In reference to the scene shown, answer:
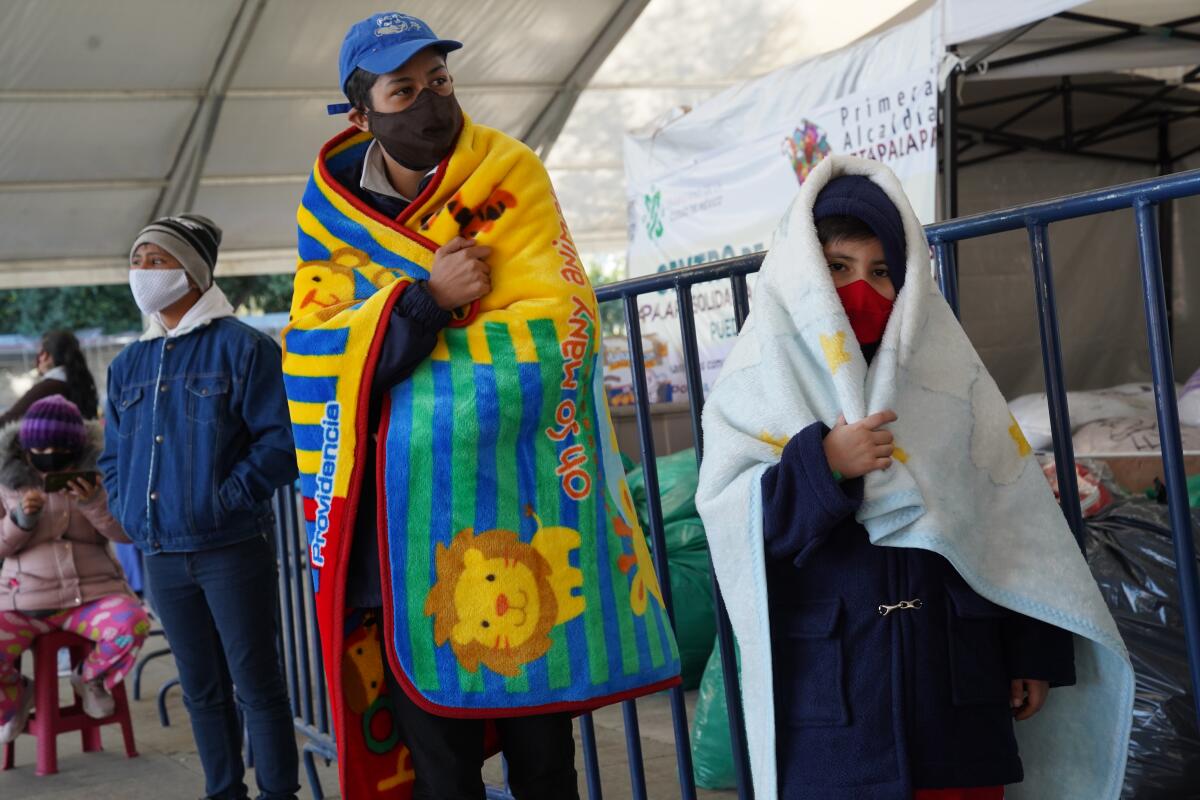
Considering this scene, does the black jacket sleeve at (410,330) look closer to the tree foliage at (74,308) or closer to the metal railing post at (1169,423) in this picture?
the metal railing post at (1169,423)

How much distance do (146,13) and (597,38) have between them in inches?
128

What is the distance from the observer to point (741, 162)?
6746mm

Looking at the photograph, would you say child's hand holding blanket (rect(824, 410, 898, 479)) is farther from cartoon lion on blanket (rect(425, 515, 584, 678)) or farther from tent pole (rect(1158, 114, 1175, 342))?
tent pole (rect(1158, 114, 1175, 342))

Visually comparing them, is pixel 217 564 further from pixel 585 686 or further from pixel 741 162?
pixel 741 162

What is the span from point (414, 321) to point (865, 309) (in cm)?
77

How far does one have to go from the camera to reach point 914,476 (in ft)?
5.85

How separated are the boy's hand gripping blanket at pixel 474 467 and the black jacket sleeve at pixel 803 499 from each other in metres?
0.53

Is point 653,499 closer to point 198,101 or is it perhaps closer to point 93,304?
point 198,101

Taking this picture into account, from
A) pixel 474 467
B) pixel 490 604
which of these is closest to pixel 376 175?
pixel 474 467

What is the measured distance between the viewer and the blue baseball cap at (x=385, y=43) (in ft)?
7.38

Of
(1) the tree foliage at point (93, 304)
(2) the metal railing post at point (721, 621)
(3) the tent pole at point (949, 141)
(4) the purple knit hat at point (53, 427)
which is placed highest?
(1) the tree foliage at point (93, 304)

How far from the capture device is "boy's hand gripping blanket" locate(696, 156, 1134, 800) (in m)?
1.78

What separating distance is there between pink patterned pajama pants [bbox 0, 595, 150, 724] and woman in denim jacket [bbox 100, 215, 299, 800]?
51.9 inches

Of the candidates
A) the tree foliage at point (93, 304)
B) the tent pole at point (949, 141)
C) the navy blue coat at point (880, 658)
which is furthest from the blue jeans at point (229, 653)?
the tree foliage at point (93, 304)
